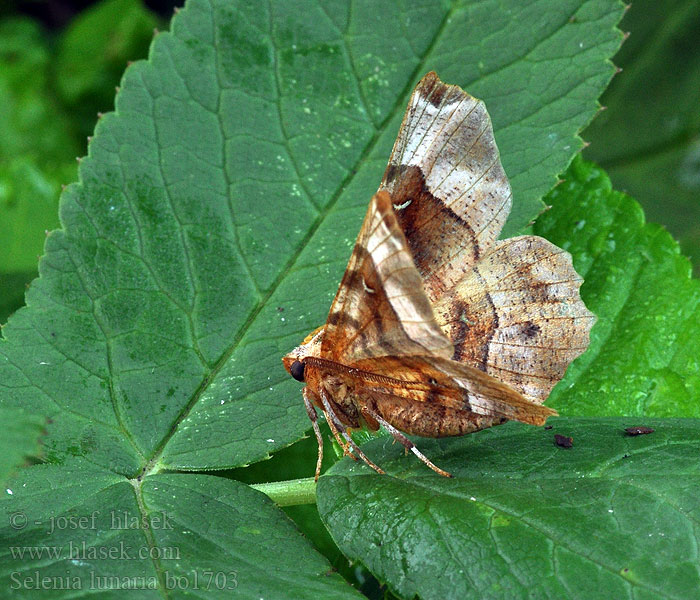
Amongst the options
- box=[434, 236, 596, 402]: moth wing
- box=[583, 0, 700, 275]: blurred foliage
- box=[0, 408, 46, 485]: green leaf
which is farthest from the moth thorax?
box=[583, 0, 700, 275]: blurred foliage

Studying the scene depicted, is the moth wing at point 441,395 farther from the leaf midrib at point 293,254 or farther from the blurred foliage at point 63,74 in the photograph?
the blurred foliage at point 63,74

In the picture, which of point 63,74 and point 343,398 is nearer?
point 343,398

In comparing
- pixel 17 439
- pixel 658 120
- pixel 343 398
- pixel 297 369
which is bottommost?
pixel 343 398

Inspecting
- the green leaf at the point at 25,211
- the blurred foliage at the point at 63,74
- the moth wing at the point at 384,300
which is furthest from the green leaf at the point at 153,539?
the blurred foliage at the point at 63,74

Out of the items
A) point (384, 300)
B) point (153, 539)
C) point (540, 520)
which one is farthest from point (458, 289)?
point (153, 539)

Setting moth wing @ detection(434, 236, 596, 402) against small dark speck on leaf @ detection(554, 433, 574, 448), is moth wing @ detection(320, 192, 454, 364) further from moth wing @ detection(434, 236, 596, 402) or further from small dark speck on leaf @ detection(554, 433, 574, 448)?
small dark speck on leaf @ detection(554, 433, 574, 448)

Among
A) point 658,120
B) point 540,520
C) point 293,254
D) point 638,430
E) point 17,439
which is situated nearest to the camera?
point 17,439

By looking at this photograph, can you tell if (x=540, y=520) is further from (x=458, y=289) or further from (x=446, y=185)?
(x=446, y=185)
